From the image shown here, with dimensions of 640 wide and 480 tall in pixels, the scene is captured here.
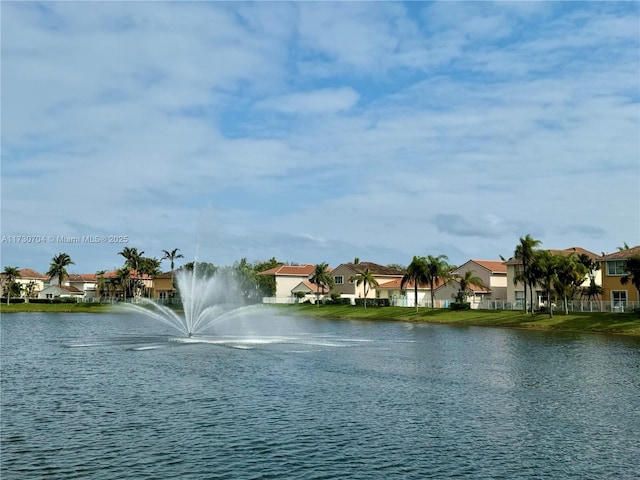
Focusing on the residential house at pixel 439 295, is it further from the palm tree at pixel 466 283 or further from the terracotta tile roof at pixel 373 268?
the terracotta tile roof at pixel 373 268

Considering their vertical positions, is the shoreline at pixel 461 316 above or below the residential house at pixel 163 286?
below

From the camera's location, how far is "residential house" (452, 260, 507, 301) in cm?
12612

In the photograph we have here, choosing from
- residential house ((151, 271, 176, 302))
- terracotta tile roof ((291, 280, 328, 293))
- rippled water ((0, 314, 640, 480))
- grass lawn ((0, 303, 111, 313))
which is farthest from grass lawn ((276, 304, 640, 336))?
residential house ((151, 271, 176, 302))

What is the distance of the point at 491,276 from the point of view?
12688cm

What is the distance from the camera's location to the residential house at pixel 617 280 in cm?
9206

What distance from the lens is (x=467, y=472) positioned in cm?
2280

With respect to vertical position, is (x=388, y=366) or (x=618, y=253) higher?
(x=618, y=253)

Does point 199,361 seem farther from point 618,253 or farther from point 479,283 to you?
point 479,283

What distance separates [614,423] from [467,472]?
36.2ft

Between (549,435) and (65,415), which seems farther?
(65,415)

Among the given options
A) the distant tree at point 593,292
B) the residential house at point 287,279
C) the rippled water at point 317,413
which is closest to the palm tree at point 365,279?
the residential house at point 287,279

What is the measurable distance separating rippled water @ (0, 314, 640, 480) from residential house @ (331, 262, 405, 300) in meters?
90.5

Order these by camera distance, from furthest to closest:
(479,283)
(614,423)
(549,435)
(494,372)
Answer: (479,283) < (494,372) < (614,423) < (549,435)

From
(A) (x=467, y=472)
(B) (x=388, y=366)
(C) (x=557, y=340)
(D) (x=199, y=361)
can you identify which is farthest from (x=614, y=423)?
(C) (x=557, y=340)
